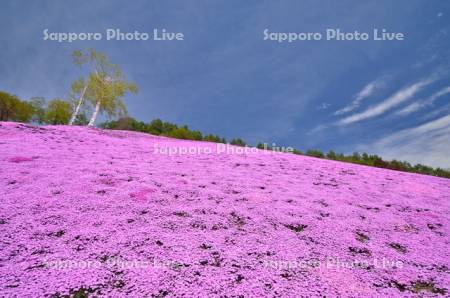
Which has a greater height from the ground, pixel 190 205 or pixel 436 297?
pixel 190 205

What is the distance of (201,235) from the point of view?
238 inches

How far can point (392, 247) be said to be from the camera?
657 cm

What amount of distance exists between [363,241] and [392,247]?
2.25ft

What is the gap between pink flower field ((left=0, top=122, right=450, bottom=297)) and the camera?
4.35 metres

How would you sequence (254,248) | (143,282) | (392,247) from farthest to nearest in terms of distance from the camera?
(392,247) < (254,248) < (143,282)

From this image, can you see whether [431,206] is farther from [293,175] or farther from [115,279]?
[115,279]

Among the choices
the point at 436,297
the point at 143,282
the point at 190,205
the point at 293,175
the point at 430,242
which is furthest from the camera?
the point at 293,175

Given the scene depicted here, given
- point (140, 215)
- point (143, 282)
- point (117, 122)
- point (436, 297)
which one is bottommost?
point (436, 297)

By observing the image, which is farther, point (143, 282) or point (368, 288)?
point (368, 288)

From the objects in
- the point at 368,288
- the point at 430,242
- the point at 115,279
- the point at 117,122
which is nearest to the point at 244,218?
the point at 368,288

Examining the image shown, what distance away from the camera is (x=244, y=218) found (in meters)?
7.27

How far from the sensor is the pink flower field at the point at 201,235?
14.3ft

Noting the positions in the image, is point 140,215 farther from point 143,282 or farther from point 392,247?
point 392,247

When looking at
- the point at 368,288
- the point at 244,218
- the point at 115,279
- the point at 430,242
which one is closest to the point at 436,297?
the point at 368,288
